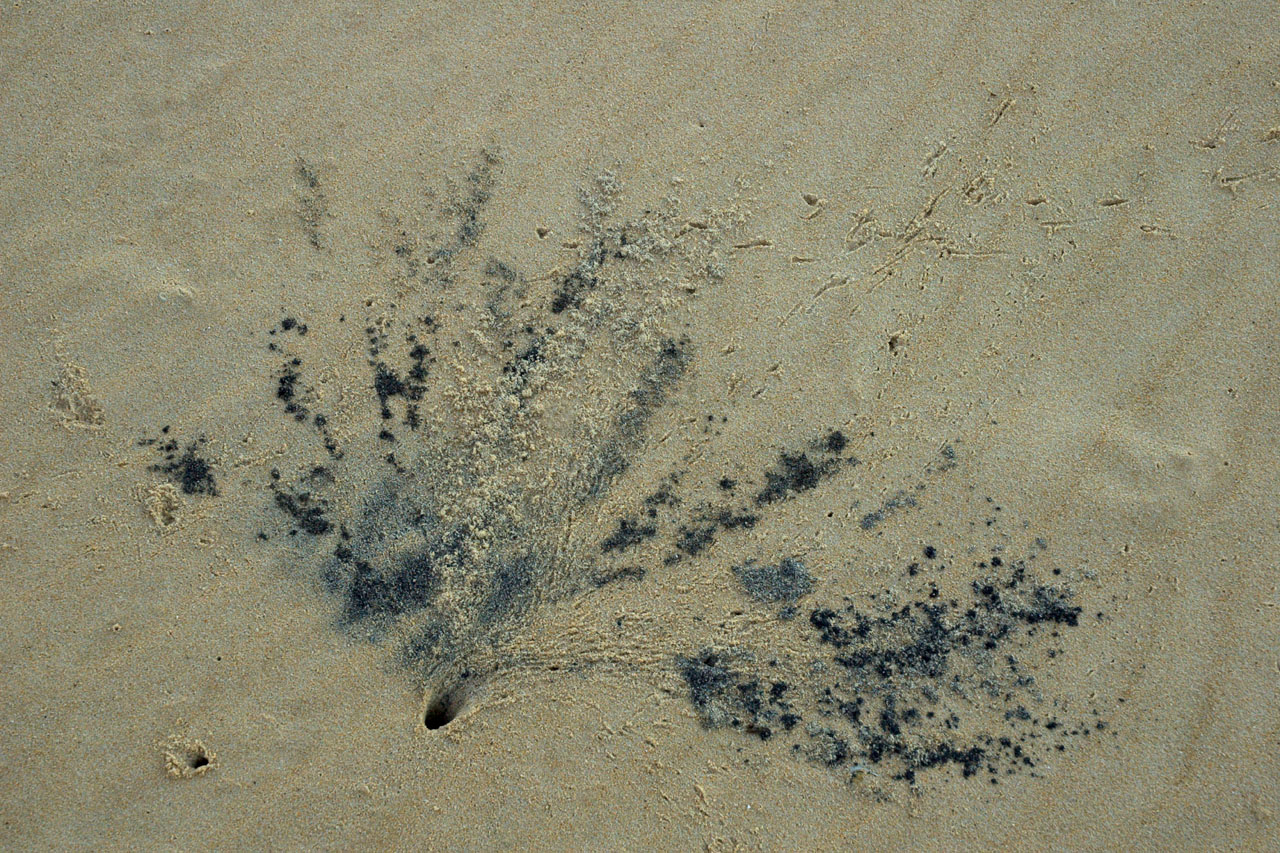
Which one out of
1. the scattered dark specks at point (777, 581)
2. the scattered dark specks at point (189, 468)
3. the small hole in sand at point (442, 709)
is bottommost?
the small hole in sand at point (442, 709)

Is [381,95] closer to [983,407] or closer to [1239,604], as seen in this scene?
[983,407]

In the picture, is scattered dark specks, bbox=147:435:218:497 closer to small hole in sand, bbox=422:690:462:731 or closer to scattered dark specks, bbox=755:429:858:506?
small hole in sand, bbox=422:690:462:731

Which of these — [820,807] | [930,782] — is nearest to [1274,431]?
[930,782]

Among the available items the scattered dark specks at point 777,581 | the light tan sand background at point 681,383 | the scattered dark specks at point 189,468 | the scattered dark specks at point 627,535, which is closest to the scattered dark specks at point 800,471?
the light tan sand background at point 681,383

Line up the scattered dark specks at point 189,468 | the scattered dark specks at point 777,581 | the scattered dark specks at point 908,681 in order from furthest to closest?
the scattered dark specks at point 189,468
the scattered dark specks at point 777,581
the scattered dark specks at point 908,681

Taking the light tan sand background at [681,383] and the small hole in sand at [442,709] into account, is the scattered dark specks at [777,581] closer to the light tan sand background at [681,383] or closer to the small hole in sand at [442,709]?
the light tan sand background at [681,383]

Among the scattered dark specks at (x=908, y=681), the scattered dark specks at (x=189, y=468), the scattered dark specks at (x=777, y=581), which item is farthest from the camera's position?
the scattered dark specks at (x=189, y=468)

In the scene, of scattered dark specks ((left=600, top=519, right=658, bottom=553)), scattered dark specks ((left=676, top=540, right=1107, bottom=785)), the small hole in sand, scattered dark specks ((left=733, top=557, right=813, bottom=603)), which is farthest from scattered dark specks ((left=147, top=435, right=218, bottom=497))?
scattered dark specks ((left=733, top=557, right=813, bottom=603))

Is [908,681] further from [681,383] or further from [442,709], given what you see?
[442,709]
